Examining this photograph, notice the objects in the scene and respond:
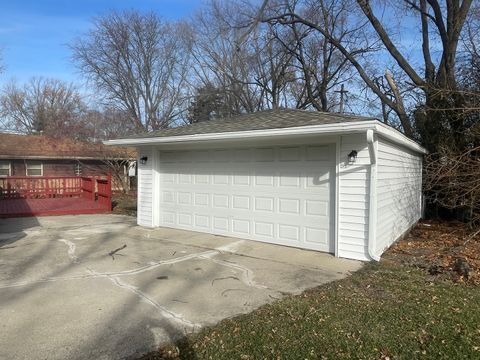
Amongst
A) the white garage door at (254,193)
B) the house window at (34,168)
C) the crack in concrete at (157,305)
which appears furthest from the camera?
the house window at (34,168)

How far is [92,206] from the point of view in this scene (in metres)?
14.9

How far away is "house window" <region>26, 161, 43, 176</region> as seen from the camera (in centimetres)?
2356

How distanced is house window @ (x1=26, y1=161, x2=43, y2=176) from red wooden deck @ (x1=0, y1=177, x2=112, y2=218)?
4.66 meters

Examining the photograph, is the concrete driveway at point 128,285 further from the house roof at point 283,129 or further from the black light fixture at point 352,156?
the house roof at point 283,129

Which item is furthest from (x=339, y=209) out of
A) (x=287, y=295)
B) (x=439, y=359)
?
(x=439, y=359)

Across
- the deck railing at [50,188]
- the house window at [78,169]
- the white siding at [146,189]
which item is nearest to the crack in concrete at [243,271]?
the white siding at [146,189]

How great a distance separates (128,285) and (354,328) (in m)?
3.10

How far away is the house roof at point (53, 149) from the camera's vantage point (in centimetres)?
2311

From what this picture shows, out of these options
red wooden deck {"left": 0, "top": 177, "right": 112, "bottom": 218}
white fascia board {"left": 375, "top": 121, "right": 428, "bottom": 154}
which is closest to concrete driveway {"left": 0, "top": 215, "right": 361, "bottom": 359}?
white fascia board {"left": 375, "top": 121, "right": 428, "bottom": 154}

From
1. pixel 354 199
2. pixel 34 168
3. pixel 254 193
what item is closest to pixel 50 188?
pixel 34 168

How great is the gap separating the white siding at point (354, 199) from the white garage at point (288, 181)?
0.02 m

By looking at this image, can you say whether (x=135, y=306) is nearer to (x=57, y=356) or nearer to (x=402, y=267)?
(x=57, y=356)

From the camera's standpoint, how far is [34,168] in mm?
23781

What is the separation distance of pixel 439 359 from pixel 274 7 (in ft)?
62.9
